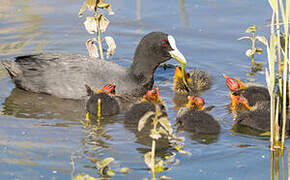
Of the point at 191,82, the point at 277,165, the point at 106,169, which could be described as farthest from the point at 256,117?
the point at 106,169

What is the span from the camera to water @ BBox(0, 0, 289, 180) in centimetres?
563

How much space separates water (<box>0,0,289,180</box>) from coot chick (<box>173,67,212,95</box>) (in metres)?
0.13

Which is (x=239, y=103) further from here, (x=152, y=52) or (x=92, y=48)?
(x=92, y=48)

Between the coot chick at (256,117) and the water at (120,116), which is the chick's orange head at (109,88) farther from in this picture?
the coot chick at (256,117)

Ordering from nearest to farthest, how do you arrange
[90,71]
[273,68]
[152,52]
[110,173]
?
1. [110,173]
2. [273,68]
3. [90,71]
4. [152,52]

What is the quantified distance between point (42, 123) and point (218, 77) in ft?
9.51

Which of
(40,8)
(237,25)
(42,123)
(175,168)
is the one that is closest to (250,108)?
(175,168)

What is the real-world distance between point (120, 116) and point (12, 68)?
1.93m

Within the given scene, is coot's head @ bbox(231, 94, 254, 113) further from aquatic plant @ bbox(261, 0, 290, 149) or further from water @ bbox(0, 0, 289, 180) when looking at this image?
aquatic plant @ bbox(261, 0, 290, 149)

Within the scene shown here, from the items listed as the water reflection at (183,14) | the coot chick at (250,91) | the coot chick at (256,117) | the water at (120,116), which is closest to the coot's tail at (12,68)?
the water at (120,116)

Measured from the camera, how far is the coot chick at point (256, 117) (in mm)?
6520

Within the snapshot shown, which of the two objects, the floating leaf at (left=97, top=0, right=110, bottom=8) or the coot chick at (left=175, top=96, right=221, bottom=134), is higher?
the floating leaf at (left=97, top=0, right=110, bottom=8)

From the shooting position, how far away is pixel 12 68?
26.9ft

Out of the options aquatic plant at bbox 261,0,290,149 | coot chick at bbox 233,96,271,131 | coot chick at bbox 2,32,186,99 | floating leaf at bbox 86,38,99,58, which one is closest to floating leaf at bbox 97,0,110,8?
floating leaf at bbox 86,38,99,58
